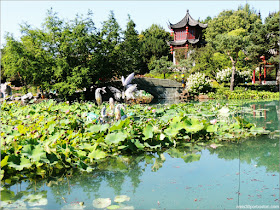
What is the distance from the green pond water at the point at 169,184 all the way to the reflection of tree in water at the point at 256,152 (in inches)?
0.4

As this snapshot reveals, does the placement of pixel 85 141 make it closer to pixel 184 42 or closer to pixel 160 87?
pixel 160 87

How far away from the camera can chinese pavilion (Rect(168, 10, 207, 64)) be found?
23.1m

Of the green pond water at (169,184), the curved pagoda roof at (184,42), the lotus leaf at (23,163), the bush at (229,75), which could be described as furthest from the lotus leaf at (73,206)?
the curved pagoda roof at (184,42)

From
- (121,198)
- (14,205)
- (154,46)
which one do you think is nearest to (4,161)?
(14,205)

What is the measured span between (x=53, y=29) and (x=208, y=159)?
1015cm

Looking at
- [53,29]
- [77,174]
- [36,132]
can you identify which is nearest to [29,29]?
[53,29]

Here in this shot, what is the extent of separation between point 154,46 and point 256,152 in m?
20.5

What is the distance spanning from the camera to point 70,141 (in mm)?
3295

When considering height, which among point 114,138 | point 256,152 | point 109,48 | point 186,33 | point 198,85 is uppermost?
point 186,33

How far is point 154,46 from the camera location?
76.6ft

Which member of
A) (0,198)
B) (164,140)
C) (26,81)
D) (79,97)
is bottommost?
(0,198)

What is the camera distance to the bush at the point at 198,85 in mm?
14008

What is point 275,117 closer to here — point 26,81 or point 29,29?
point 29,29

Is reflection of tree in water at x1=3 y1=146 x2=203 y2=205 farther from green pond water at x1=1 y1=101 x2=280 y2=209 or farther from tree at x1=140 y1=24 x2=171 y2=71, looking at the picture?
tree at x1=140 y1=24 x2=171 y2=71
